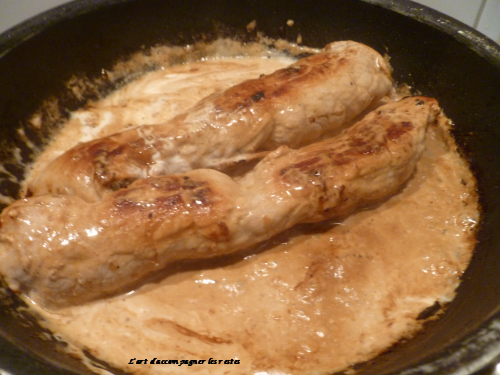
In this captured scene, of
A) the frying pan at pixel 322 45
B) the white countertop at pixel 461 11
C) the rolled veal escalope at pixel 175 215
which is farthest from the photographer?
the white countertop at pixel 461 11

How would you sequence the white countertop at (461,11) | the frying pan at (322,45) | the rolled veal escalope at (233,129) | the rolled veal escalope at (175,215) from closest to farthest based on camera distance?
the frying pan at (322,45) → the rolled veal escalope at (175,215) → the rolled veal escalope at (233,129) → the white countertop at (461,11)

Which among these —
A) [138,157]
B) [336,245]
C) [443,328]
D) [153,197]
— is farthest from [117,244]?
[443,328]

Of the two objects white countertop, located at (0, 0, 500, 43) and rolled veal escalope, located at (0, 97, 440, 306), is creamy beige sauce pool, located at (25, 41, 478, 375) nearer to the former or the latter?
rolled veal escalope, located at (0, 97, 440, 306)

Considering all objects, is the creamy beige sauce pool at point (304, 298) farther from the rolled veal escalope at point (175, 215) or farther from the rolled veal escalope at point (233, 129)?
the rolled veal escalope at point (233, 129)

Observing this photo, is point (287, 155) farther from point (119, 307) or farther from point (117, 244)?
point (119, 307)

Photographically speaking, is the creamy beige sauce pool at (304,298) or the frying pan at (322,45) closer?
the frying pan at (322,45)

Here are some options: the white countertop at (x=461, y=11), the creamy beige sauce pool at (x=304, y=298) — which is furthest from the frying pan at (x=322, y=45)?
the white countertop at (x=461, y=11)
